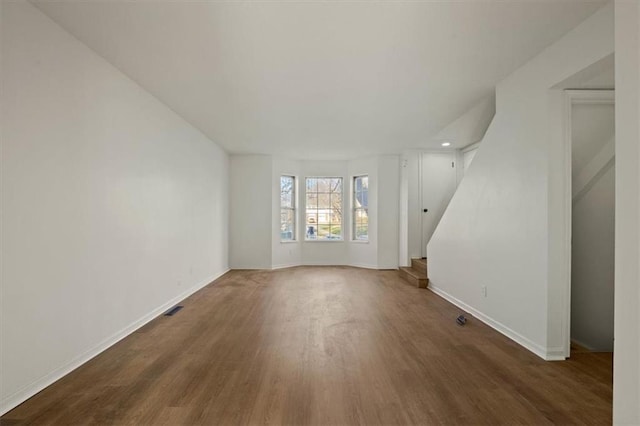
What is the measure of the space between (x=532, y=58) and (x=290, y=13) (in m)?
2.14

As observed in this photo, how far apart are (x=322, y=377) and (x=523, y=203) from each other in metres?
2.33

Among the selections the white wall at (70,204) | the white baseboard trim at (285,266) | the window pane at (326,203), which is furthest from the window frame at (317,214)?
the white wall at (70,204)

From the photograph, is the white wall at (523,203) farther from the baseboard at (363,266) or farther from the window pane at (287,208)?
the window pane at (287,208)

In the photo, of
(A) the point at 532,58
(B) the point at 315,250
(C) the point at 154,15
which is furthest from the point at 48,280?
(B) the point at 315,250

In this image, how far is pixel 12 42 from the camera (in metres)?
1.88

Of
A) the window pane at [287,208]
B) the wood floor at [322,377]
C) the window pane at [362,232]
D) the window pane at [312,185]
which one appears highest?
the window pane at [312,185]

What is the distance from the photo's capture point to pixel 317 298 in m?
4.54

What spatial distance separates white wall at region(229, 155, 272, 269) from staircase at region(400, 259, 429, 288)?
9.65 ft

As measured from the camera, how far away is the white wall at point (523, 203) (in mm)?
2418

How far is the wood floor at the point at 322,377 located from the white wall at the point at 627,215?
672 mm

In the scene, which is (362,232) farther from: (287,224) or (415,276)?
(415,276)

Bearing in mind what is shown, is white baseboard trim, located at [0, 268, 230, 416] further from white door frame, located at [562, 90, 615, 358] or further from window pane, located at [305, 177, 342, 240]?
window pane, located at [305, 177, 342, 240]

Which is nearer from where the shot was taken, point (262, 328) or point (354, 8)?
point (354, 8)

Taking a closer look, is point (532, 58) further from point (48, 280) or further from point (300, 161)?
point (300, 161)
